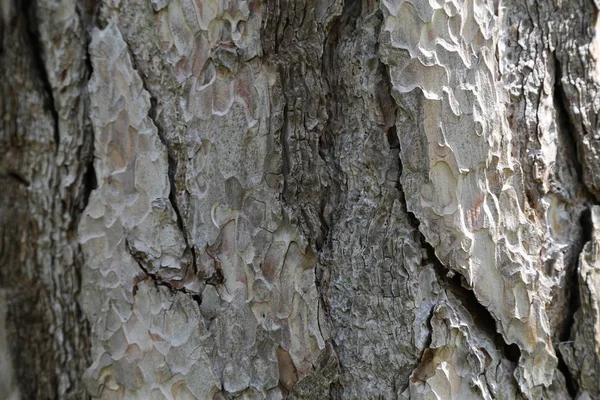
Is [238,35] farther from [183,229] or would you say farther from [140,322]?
[140,322]

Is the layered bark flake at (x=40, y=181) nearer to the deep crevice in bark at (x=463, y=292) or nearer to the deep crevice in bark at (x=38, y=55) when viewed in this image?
the deep crevice in bark at (x=38, y=55)

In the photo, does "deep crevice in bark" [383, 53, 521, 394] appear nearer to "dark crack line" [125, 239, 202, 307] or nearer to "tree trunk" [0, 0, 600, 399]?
"tree trunk" [0, 0, 600, 399]

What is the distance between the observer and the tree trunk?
0.62 meters

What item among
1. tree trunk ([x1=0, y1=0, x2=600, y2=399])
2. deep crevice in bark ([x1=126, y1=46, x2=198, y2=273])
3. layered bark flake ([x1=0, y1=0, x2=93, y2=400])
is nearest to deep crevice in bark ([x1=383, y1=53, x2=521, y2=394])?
tree trunk ([x1=0, y1=0, x2=600, y2=399])

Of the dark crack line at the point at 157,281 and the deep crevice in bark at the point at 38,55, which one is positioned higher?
the deep crevice in bark at the point at 38,55

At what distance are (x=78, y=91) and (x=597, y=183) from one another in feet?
2.04

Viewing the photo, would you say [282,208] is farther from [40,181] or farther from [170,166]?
[40,181]

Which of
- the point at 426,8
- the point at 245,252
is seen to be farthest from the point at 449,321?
the point at 426,8

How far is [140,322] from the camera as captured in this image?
2.13 ft

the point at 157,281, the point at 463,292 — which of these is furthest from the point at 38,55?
the point at 463,292

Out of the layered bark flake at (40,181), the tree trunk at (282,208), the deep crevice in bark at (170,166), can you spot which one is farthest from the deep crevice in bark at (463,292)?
the layered bark flake at (40,181)

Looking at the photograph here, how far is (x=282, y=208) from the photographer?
0.62 metres

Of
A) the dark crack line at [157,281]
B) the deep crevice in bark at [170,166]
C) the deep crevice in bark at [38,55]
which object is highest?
the deep crevice in bark at [38,55]

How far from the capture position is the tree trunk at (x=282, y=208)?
624 millimetres
